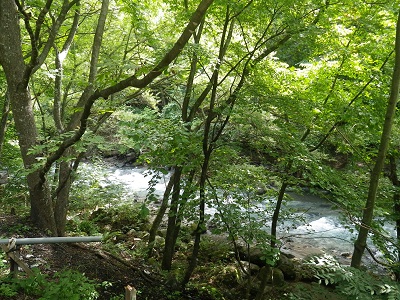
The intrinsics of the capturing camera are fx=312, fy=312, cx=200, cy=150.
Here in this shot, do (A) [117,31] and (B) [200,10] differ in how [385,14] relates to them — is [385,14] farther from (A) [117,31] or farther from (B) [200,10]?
(A) [117,31]

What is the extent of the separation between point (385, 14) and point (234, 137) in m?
2.89

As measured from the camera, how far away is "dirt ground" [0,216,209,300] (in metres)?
4.49

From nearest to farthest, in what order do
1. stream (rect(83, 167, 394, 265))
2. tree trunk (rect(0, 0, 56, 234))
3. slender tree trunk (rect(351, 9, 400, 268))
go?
slender tree trunk (rect(351, 9, 400, 268)) < tree trunk (rect(0, 0, 56, 234)) < stream (rect(83, 167, 394, 265))

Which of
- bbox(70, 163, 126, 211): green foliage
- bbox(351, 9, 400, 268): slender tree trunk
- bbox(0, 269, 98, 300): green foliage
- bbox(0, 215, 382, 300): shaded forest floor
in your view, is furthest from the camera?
bbox(70, 163, 126, 211): green foliage

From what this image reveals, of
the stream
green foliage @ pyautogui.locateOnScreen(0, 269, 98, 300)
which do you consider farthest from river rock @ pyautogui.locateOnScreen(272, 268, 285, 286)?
green foliage @ pyautogui.locateOnScreen(0, 269, 98, 300)

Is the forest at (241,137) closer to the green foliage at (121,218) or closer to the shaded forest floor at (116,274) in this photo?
the shaded forest floor at (116,274)

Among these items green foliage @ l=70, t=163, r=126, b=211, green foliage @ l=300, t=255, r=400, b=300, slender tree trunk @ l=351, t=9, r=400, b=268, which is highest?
slender tree trunk @ l=351, t=9, r=400, b=268

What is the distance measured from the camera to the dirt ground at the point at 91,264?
14.7 feet

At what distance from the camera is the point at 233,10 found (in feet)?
14.1

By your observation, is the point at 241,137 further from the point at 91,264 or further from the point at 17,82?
the point at 17,82

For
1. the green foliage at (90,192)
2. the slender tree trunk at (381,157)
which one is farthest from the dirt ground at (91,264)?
the green foliage at (90,192)

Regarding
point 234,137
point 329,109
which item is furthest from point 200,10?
point 329,109

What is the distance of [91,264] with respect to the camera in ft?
16.0

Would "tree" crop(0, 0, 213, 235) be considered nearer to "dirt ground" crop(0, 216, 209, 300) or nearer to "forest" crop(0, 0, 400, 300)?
"forest" crop(0, 0, 400, 300)
